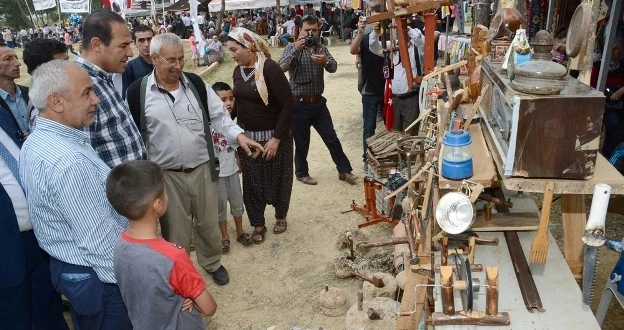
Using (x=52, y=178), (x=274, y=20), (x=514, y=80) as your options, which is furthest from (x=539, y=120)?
(x=274, y=20)

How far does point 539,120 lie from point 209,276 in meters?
3.12

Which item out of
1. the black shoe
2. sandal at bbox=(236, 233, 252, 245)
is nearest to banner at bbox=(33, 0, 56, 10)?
sandal at bbox=(236, 233, 252, 245)

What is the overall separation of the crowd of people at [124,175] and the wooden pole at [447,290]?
1078 mm

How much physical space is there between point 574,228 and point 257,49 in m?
2.86

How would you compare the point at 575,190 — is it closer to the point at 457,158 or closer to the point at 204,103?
the point at 457,158

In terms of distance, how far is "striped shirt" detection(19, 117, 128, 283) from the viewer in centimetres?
199

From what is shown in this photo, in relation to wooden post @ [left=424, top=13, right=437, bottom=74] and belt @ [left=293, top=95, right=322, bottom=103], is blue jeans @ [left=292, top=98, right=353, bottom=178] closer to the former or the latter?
belt @ [left=293, top=95, right=322, bottom=103]

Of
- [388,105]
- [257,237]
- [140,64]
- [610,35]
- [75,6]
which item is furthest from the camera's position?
[75,6]

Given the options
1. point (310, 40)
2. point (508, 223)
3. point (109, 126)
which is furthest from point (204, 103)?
point (508, 223)

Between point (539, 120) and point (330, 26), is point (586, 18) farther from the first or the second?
point (330, 26)

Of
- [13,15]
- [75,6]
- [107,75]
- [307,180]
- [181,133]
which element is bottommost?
[307,180]

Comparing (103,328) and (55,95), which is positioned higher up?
(55,95)

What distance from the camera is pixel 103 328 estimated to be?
2.28m

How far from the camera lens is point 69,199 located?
6.52ft
